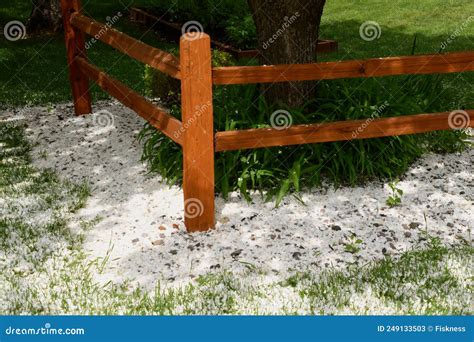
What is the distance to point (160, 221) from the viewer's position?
5.72 meters

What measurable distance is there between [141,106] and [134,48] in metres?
0.57

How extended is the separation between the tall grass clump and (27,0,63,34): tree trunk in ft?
26.7

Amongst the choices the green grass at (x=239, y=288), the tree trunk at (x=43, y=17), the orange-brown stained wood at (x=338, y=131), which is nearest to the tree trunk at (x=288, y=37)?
the orange-brown stained wood at (x=338, y=131)

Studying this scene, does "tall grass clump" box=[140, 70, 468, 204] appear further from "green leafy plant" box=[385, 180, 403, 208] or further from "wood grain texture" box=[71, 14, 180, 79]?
"wood grain texture" box=[71, 14, 180, 79]

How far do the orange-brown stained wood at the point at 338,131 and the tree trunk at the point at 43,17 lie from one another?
10.4m

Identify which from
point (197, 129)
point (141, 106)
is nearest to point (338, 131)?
point (197, 129)

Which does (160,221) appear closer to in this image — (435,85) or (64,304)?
(64,304)

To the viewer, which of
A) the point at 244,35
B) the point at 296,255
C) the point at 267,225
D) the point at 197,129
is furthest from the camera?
the point at 244,35

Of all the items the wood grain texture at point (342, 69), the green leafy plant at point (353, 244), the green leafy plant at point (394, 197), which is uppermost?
the wood grain texture at point (342, 69)

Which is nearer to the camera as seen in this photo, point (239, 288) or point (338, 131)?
point (239, 288)

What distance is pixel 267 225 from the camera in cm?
556

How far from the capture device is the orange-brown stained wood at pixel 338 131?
203 inches

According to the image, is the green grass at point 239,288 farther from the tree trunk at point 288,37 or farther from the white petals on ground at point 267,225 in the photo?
the tree trunk at point 288,37

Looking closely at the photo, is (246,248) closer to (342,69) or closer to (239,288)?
(239,288)
